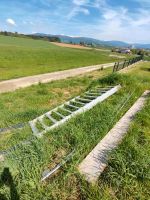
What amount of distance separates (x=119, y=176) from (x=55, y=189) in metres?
1.01

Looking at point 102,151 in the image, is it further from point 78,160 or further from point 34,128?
point 34,128

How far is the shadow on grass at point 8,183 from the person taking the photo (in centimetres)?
345

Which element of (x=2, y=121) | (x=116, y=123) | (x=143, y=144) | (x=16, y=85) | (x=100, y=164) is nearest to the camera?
(x=100, y=164)

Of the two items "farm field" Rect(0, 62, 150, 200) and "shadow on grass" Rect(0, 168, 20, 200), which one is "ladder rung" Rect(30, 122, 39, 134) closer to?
"farm field" Rect(0, 62, 150, 200)

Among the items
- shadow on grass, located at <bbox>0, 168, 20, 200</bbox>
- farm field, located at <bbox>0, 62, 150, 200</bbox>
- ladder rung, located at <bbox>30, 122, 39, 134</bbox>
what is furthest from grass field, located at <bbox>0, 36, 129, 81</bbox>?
shadow on grass, located at <bbox>0, 168, 20, 200</bbox>

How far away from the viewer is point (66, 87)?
41.1ft

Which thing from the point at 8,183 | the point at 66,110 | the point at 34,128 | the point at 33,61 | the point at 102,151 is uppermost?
the point at 102,151

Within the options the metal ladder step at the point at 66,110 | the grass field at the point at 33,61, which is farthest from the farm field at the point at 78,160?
the grass field at the point at 33,61

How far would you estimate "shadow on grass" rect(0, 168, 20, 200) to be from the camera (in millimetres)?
3451

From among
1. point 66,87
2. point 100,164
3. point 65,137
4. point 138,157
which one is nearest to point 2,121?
point 65,137

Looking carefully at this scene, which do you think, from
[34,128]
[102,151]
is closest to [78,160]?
[102,151]

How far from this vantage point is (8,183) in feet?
12.2

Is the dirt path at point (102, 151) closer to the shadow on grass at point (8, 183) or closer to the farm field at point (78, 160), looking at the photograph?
the farm field at point (78, 160)

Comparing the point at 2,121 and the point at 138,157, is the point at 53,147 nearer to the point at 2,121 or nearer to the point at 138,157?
the point at 138,157
